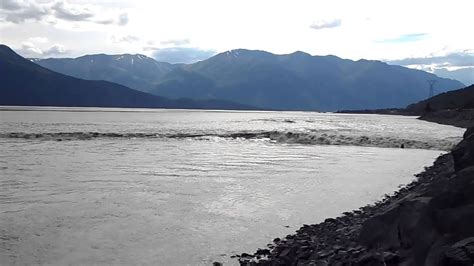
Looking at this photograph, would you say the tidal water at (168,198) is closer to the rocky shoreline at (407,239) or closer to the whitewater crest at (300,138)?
the rocky shoreline at (407,239)

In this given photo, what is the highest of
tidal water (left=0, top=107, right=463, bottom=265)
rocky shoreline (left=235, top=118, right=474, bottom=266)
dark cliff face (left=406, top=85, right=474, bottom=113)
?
dark cliff face (left=406, top=85, right=474, bottom=113)

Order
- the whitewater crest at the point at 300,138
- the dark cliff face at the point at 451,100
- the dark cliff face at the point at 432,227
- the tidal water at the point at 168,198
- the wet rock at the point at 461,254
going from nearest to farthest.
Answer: the wet rock at the point at 461,254 → the dark cliff face at the point at 432,227 → the tidal water at the point at 168,198 → the whitewater crest at the point at 300,138 → the dark cliff face at the point at 451,100

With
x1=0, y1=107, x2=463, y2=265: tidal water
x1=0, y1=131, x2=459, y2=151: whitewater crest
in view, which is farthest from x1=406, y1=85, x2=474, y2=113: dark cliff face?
x1=0, y1=107, x2=463, y2=265: tidal water

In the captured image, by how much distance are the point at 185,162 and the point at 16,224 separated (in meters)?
20.8

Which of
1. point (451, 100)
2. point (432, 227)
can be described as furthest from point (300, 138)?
point (451, 100)

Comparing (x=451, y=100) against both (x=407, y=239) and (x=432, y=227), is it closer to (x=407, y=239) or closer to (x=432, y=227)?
(x=407, y=239)

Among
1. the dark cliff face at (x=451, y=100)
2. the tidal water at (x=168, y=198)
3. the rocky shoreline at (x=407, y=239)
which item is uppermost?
the dark cliff face at (x=451, y=100)

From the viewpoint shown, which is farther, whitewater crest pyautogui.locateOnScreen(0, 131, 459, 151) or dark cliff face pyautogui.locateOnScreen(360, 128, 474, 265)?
whitewater crest pyautogui.locateOnScreen(0, 131, 459, 151)

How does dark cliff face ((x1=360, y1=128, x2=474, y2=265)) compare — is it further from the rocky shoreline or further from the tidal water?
the tidal water

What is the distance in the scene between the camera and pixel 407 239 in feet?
35.3

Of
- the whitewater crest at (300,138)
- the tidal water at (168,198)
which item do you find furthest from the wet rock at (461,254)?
the whitewater crest at (300,138)

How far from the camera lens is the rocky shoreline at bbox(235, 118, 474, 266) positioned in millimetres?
9539

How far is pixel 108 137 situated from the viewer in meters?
63.3

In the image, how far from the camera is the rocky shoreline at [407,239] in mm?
9539
